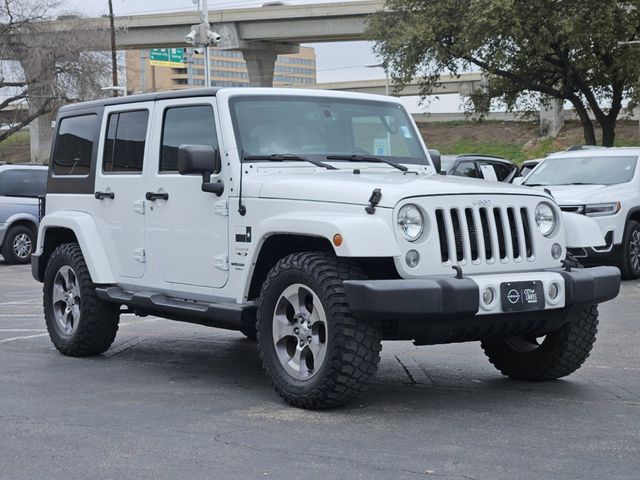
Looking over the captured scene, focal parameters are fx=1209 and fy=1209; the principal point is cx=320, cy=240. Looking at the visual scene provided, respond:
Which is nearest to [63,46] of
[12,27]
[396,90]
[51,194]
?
[12,27]

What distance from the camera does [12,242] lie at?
21.2 metres

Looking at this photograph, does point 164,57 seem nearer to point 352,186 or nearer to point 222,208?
point 222,208

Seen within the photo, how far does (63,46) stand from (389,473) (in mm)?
50536

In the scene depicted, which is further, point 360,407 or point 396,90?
point 396,90

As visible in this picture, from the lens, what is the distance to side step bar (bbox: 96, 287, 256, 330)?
24.4 ft

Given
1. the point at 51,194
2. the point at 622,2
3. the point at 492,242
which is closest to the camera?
the point at 492,242

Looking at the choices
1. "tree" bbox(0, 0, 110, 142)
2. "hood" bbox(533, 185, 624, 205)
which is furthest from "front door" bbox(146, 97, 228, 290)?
"tree" bbox(0, 0, 110, 142)

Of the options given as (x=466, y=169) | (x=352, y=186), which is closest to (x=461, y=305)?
(x=352, y=186)

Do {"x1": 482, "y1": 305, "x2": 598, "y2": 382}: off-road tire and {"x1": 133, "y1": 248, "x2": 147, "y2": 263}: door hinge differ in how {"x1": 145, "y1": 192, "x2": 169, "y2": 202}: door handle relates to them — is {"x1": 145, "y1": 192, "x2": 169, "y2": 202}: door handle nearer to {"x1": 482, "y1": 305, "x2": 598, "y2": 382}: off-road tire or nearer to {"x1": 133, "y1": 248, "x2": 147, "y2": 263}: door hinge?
{"x1": 133, "y1": 248, "x2": 147, "y2": 263}: door hinge

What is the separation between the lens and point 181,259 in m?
8.14

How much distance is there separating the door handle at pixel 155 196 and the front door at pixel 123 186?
14 centimetres

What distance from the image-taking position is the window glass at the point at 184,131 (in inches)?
317

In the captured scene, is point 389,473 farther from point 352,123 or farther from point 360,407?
point 352,123

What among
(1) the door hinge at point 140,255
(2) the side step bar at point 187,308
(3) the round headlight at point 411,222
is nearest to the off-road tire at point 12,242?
(2) the side step bar at point 187,308
